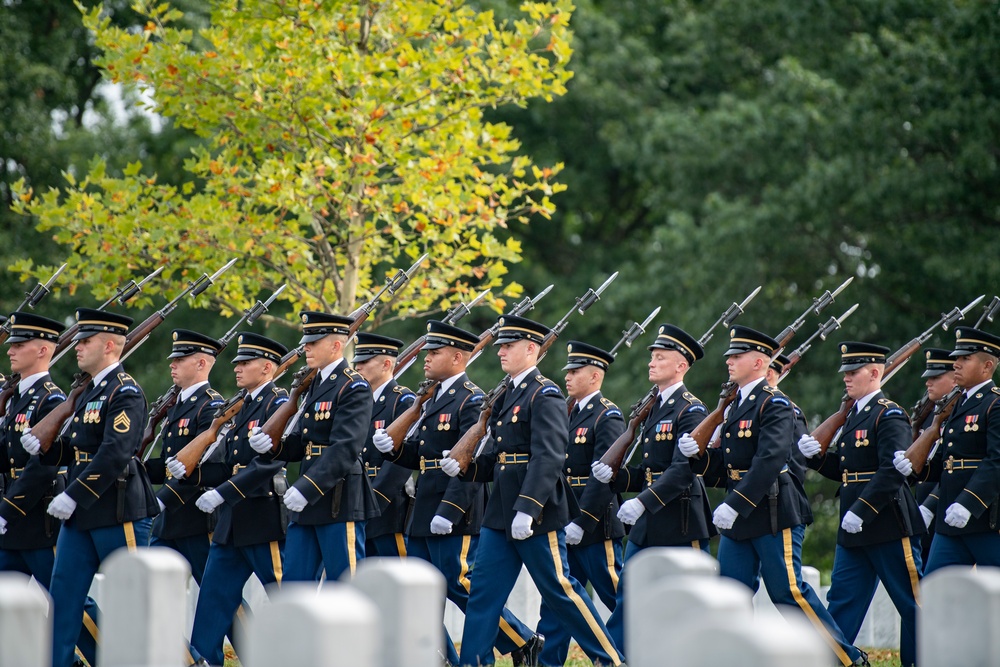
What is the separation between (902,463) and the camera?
26.8 ft

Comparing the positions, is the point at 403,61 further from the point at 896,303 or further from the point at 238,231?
the point at 896,303

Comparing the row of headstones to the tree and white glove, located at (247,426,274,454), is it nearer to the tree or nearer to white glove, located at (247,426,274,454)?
white glove, located at (247,426,274,454)

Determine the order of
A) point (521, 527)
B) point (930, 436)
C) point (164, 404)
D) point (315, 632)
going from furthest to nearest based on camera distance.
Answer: point (164, 404) < point (930, 436) < point (521, 527) < point (315, 632)

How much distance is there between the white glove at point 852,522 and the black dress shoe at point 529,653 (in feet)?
6.71

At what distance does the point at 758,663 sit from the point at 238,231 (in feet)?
28.1

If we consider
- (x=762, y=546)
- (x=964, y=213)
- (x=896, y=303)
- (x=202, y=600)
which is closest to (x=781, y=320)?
(x=896, y=303)

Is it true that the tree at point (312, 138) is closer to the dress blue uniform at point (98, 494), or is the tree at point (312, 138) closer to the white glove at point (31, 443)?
the dress blue uniform at point (98, 494)

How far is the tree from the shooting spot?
10289 mm

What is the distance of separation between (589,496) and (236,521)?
90.6 inches

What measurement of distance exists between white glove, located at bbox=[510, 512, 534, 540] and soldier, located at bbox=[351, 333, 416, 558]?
1.65 metres

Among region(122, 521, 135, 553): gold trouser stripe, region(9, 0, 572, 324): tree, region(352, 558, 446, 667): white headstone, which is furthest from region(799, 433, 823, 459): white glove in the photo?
region(352, 558, 446, 667): white headstone

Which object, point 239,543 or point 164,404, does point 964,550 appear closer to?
point 239,543

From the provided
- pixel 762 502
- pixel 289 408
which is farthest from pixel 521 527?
pixel 289 408

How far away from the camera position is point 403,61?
33.8 ft
